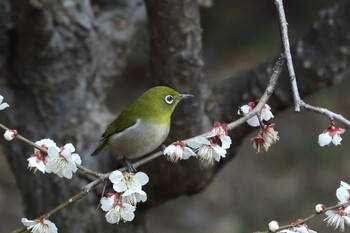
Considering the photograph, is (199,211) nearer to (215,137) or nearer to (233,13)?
(233,13)

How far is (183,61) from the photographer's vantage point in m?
3.27

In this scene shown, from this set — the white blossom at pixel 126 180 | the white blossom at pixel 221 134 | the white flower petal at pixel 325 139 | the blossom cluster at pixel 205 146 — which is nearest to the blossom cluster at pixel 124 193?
the white blossom at pixel 126 180

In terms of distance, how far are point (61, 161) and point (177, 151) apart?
12.5 inches

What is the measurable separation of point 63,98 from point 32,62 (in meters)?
0.22

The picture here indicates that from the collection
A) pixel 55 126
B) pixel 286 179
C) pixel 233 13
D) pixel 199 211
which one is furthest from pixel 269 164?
pixel 55 126

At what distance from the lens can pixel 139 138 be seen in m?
3.14

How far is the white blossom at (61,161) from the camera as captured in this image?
7.48ft

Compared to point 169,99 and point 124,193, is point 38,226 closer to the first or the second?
point 124,193

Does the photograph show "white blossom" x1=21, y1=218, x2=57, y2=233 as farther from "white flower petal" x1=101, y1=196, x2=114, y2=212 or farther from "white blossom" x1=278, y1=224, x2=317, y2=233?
"white blossom" x1=278, y1=224, x2=317, y2=233

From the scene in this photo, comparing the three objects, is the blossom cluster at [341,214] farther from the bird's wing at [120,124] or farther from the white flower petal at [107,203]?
the bird's wing at [120,124]

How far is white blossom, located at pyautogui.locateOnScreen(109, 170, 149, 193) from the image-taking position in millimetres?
2262

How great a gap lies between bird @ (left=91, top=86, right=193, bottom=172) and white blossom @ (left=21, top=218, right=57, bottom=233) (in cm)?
77

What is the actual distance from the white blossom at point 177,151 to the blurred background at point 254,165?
12.7ft

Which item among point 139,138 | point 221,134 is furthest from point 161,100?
point 221,134
